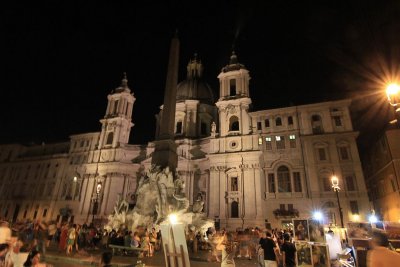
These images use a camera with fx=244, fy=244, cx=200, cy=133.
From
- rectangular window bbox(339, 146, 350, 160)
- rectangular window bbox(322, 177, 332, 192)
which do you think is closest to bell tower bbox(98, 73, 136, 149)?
rectangular window bbox(322, 177, 332, 192)

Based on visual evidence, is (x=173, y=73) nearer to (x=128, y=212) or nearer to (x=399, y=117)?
(x=128, y=212)

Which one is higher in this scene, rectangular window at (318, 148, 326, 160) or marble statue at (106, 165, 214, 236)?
rectangular window at (318, 148, 326, 160)

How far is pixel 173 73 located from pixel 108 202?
84.1 feet

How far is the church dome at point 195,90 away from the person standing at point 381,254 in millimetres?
43177

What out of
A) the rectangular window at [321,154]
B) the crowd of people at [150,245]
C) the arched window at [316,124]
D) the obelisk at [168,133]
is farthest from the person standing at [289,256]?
Result: the arched window at [316,124]

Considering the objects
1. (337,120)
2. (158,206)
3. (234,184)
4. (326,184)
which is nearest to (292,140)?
(337,120)

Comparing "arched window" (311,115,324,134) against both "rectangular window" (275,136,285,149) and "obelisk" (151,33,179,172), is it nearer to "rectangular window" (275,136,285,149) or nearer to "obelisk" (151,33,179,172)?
"rectangular window" (275,136,285,149)

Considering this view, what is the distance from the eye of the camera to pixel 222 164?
34625mm

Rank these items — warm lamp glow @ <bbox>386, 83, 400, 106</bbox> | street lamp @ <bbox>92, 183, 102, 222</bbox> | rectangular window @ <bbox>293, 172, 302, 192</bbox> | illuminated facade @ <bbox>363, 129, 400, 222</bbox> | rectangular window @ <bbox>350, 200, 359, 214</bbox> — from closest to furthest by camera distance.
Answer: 1. warm lamp glow @ <bbox>386, 83, 400, 106</bbox>
2. rectangular window @ <bbox>350, 200, 359, 214</bbox>
3. illuminated facade @ <bbox>363, 129, 400, 222</bbox>
4. rectangular window @ <bbox>293, 172, 302, 192</bbox>
5. street lamp @ <bbox>92, 183, 102, 222</bbox>

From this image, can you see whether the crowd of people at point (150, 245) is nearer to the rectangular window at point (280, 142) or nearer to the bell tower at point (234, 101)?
the rectangular window at point (280, 142)

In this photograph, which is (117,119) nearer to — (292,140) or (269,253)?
(292,140)

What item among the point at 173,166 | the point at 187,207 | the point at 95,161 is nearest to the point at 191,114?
the point at 95,161

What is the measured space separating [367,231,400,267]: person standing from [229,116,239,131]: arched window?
1317 inches

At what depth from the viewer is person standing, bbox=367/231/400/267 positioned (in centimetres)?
388
